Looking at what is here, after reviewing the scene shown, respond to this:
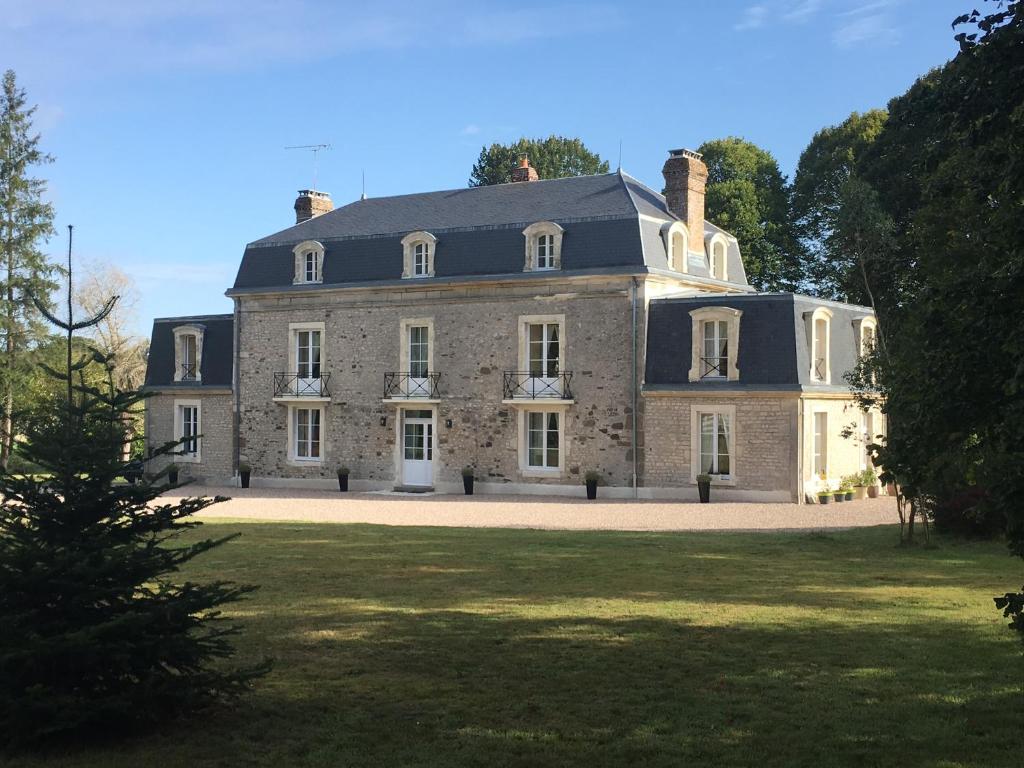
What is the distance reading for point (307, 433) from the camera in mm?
32062

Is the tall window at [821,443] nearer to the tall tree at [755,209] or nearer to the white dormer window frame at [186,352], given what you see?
the tall tree at [755,209]

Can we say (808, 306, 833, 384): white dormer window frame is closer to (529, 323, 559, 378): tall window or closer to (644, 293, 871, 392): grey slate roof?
(644, 293, 871, 392): grey slate roof

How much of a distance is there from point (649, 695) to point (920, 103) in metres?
4.28

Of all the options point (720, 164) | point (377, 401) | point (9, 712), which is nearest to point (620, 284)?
point (377, 401)

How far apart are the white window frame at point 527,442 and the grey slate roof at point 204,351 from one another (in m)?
9.85

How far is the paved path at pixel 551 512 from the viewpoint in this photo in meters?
20.6

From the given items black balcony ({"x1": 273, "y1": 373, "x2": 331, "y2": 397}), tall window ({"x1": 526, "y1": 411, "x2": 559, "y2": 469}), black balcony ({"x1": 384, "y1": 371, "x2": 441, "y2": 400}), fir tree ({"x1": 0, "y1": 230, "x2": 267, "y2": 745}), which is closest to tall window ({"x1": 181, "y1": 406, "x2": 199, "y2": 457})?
black balcony ({"x1": 273, "y1": 373, "x2": 331, "y2": 397})

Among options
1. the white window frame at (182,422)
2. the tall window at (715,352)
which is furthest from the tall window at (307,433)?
the tall window at (715,352)

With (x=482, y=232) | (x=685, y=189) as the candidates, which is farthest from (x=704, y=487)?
(x=482, y=232)

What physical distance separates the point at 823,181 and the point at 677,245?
1634 centimetres

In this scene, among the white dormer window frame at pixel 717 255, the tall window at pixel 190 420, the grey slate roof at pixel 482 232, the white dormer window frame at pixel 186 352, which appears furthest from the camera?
the white dormer window frame at pixel 186 352

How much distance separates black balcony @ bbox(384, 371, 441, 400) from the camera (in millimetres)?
29938

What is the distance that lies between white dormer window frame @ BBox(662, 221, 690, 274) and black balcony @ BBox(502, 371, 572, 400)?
3.94 metres

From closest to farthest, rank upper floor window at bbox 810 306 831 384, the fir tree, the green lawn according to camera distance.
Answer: the fir tree, the green lawn, upper floor window at bbox 810 306 831 384
